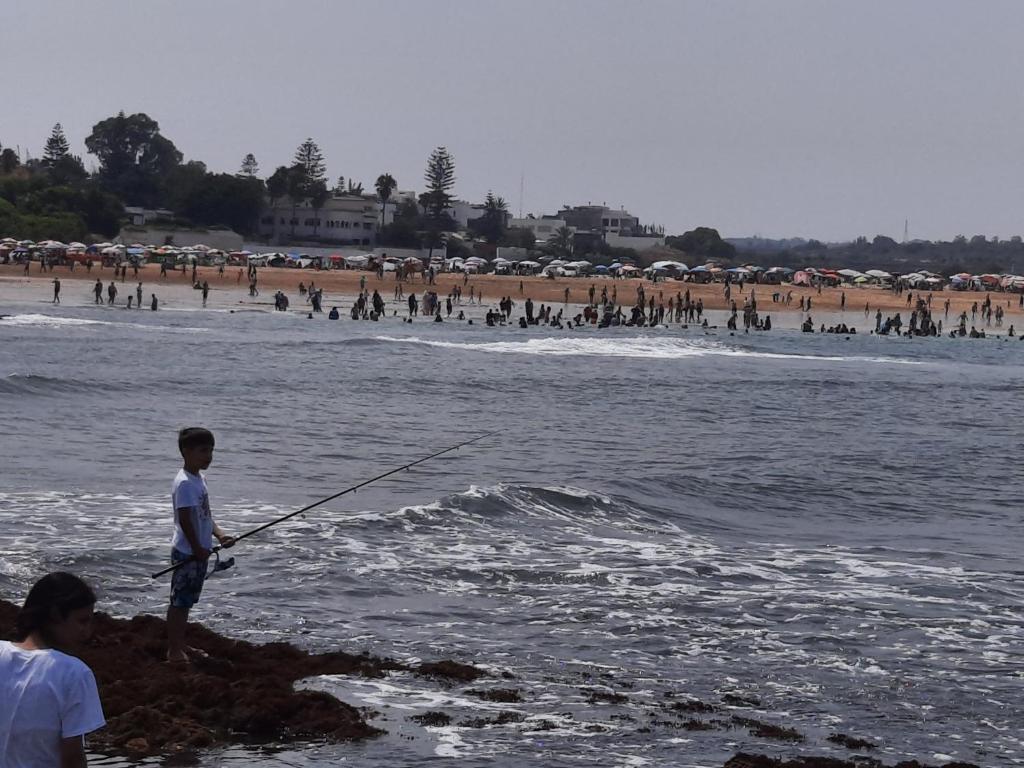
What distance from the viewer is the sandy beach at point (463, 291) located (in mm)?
72312

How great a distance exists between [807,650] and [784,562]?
3.31 meters

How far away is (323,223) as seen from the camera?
14100 centimetres

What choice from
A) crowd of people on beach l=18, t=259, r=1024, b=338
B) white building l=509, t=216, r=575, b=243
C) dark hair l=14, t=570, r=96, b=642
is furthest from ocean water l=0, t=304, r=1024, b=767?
white building l=509, t=216, r=575, b=243

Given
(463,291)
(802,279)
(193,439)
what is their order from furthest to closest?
1. (802,279)
2. (463,291)
3. (193,439)

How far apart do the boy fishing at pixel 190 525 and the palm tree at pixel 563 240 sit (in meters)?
142

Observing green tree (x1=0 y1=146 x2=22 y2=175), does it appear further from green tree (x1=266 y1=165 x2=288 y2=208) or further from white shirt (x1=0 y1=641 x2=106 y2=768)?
white shirt (x1=0 y1=641 x2=106 y2=768)

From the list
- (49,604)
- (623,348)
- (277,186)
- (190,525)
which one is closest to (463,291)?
(623,348)

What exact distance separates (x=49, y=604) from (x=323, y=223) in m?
139

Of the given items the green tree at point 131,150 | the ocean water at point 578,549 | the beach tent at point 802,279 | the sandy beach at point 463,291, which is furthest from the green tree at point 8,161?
the ocean water at point 578,549

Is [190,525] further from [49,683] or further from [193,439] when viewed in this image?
[49,683]

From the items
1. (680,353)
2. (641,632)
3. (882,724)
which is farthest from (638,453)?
(680,353)

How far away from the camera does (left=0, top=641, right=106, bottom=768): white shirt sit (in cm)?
402

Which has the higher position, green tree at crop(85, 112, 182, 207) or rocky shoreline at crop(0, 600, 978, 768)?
green tree at crop(85, 112, 182, 207)

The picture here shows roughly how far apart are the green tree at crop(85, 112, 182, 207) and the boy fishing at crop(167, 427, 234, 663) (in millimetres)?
148722
